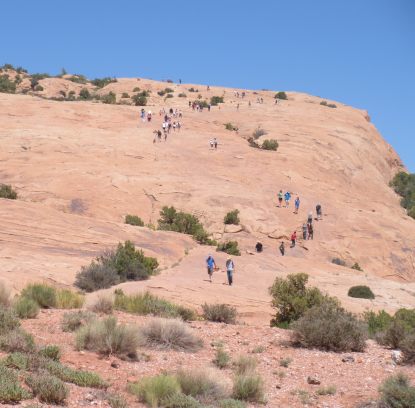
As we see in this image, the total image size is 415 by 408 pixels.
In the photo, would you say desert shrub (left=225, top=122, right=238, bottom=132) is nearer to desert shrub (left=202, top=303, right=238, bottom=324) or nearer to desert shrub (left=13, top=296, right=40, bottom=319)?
Result: desert shrub (left=202, top=303, right=238, bottom=324)

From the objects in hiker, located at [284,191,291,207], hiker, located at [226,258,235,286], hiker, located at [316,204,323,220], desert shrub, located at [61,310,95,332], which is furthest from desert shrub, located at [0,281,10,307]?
hiker, located at [316,204,323,220]

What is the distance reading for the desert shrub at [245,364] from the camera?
983 cm

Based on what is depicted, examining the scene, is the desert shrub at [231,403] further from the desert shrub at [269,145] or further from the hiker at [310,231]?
the desert shrub at [269,145]

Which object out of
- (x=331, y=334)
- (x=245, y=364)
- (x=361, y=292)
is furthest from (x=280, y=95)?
(x=245, y=364)

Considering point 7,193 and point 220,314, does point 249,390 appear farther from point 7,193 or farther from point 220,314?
point 7,193

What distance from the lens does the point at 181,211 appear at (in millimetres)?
33844

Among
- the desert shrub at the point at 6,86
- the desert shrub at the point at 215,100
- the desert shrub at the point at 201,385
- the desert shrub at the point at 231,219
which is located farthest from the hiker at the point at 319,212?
the desert shrub at the point at 6,86

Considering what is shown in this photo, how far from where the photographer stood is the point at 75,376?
812 cm

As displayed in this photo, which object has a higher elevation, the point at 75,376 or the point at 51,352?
the point at 51,352

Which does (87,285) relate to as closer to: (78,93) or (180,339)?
(180,339)

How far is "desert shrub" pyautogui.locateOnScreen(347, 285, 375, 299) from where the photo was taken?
23.8 metres

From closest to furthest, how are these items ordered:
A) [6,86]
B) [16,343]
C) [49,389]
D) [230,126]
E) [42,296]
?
[49,389] → [16,343] → [42,296] → [230,126] → [6,86]

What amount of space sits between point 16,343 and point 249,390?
359cm

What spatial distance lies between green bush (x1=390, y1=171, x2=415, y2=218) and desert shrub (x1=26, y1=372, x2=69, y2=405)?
43.1 metres
